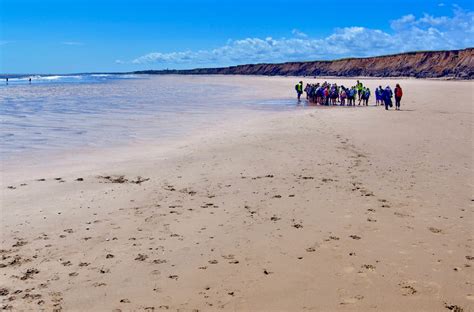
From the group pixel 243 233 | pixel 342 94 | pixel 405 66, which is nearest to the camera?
A: pixel 243 233

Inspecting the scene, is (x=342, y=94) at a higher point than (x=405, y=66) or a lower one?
lower

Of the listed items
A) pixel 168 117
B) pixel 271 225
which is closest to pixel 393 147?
pixel 271 225

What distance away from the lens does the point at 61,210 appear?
24.7ft

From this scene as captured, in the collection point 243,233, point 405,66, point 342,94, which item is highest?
point 405,66

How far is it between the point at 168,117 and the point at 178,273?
1818 cm

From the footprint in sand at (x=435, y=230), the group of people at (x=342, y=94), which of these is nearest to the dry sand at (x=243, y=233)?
the footprint in sand at (x=435, y=230)

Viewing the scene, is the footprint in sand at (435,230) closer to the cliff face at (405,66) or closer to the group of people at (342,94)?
the group of people at (342,94)

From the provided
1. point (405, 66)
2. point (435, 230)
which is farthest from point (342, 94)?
point (405, 66)

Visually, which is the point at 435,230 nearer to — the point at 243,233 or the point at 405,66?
the point at 243,233

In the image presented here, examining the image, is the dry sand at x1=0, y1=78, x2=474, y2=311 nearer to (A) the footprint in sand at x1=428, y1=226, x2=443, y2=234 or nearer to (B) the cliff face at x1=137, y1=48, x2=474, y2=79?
(A) the footprint in sand at x1=428, y1=226, x2=443, y2=234

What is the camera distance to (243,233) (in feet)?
21.2

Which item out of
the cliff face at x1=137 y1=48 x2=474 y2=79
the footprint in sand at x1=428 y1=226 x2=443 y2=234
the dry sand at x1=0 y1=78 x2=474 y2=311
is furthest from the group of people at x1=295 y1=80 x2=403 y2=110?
the cliff face at x1=137 y1=48 x2=474 y2=79

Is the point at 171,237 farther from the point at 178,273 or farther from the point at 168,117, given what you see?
the point at 168,117

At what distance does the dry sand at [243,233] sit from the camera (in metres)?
4.71
